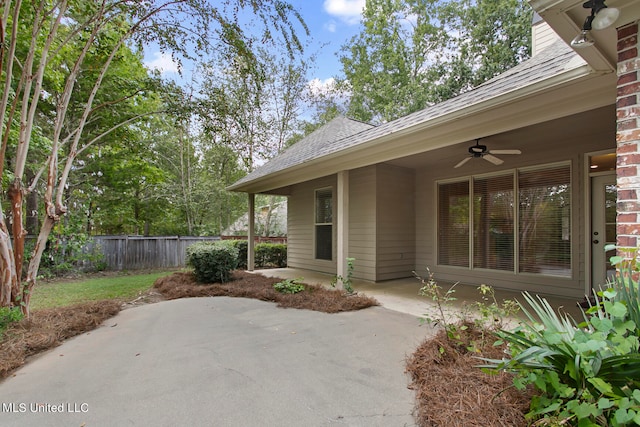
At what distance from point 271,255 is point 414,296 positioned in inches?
235

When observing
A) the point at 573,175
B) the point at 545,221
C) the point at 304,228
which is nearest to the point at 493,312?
the point at 545,221

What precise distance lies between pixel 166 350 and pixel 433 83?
17406 mm

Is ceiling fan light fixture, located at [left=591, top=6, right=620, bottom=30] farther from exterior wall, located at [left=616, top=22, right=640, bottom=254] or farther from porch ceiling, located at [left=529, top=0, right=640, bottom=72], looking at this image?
exterior wall, located at [left=616, top=22, right=640, bottom=254]

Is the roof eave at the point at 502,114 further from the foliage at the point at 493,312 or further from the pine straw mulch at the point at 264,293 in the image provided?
the pine straw mulch at the point at 264,293

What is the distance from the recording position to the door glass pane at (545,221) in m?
4.94

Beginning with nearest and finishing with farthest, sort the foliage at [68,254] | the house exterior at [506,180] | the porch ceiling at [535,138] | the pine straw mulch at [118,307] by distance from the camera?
the house exterior at [506,180]
the pine straw mulch at [118,307]
the porch ceiling at [535,138]
the foliage at [68,254]

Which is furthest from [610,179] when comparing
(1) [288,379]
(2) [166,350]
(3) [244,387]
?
(2) [166,350]

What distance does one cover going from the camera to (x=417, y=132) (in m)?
4.11

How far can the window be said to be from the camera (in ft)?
26.2

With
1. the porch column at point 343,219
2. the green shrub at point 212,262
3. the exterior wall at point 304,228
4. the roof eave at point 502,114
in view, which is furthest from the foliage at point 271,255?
the roof eave at point 502,114

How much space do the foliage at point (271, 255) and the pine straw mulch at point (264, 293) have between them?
2.88m

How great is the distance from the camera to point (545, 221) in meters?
5.16

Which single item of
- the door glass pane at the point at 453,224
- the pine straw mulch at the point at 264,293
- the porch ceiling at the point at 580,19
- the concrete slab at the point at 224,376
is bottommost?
the pine straw mulch at the point at 264,293

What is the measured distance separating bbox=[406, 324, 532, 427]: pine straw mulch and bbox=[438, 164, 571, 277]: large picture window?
337 cm
